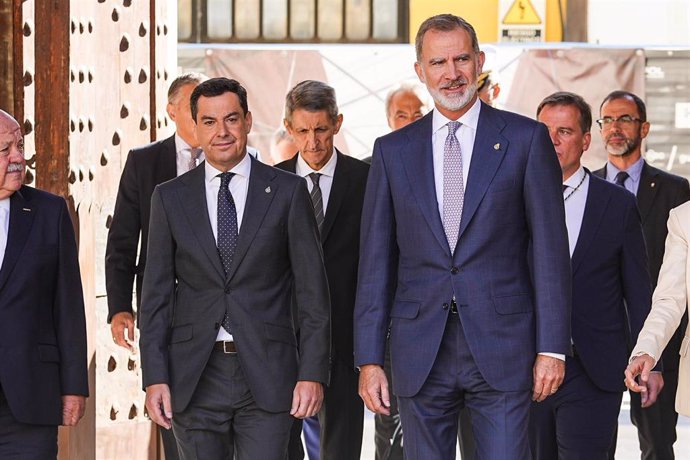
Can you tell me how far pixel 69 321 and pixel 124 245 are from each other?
1.27m

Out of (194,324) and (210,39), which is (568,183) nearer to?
(194,324)

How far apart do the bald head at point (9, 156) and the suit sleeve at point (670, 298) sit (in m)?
2.23

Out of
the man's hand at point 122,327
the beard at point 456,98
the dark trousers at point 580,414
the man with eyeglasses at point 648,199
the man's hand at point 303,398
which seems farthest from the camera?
the man with eyeglasses at point 648,199

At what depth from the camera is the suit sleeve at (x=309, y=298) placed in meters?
5.66

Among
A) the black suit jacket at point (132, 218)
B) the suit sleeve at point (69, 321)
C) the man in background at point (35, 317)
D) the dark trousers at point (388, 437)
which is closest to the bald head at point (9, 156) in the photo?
the man in background at point (35, 317)

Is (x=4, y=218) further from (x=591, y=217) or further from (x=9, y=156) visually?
(x=591, y=217)

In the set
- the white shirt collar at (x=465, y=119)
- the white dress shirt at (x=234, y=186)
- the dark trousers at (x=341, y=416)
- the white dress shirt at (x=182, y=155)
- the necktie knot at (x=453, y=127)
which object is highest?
the white shirt collar at (x=465, y=119)

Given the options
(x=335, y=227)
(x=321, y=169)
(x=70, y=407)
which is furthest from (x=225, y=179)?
(x=321, y=169)

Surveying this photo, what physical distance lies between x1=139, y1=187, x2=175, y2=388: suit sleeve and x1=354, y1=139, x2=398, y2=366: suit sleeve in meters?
0.67

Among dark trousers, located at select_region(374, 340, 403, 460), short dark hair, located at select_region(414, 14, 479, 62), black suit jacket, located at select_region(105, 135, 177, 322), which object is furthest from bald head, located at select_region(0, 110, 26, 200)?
dark trousers, located at select_region(374, 340, 403, 460)

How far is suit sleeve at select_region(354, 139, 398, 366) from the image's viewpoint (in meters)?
5.56

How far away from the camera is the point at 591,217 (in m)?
6.82

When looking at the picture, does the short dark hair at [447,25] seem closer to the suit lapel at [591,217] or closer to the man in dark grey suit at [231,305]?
the man in dark grey suit at [231,305]

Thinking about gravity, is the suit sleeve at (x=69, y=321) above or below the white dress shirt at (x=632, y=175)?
below
